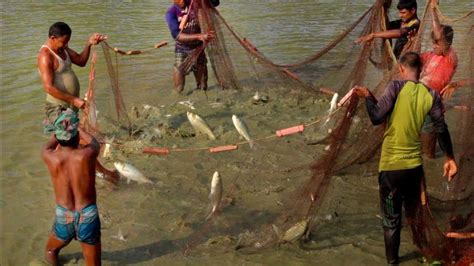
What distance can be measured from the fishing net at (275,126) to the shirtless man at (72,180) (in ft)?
3.68

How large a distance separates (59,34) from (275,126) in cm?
367

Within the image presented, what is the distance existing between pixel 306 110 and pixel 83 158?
5149mm

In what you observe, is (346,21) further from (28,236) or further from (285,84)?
(28,236)

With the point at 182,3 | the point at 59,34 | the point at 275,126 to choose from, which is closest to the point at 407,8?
the point at 275,126

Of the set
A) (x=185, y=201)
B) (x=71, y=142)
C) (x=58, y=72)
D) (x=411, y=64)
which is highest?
(x=411, y=64)

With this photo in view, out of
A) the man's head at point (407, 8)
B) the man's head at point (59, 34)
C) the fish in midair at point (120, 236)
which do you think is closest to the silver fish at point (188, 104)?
the man's head at point (59, 34)

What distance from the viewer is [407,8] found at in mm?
7031

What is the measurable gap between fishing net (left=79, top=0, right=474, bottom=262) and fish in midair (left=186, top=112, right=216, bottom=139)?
132 millimetres

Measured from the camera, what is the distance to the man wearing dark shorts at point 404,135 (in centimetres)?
404

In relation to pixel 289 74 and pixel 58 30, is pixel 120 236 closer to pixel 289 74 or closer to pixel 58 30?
pixel 58 30

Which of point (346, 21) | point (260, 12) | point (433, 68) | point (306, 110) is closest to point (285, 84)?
point (306, 110)

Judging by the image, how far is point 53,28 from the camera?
5.20 meters

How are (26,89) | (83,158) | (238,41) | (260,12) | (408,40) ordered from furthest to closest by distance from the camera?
(260,12) < (26,89) < (238,41) < (408,40) < (83,158)

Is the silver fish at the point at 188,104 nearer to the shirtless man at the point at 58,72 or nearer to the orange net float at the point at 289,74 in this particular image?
the orange net float at the point at 289,74
